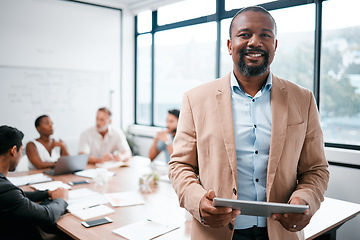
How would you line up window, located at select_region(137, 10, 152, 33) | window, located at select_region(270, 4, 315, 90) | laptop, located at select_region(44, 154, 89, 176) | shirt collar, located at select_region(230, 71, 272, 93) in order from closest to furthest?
shirt collar, located at select_region(230, 71, 272, 93) → laptop, located at select_region(44, 154, 89, 176) → window, located at select_region(270, 4, 315, 90) → window, located at select_region(137, 10, 152, 33)

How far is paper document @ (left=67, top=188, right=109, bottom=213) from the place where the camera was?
226 cm

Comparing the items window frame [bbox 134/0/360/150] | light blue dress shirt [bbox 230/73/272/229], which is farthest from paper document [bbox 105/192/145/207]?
window frame [bbox 134/0/360/150]

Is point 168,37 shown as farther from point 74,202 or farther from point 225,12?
point 74,202

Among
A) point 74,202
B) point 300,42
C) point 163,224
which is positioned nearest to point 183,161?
point 163,224

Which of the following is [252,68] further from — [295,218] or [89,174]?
[89,174]

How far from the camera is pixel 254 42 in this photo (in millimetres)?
1230

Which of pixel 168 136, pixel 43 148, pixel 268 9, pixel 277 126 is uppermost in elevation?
pixel 268 9

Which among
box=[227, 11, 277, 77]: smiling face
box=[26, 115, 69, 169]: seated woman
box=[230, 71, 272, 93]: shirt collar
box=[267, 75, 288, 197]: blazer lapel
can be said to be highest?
box=[227, 11, 277, 77]: smiling face

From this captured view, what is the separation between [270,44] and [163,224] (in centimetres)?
124

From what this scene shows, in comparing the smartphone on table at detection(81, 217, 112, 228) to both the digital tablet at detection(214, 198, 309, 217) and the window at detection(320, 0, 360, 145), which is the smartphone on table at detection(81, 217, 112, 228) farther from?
the window at detection(320, 0, 360, 145)

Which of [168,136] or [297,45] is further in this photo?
[297,45]

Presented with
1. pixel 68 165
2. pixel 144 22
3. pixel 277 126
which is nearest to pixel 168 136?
pixel 68 165

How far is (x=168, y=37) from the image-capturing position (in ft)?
18.5

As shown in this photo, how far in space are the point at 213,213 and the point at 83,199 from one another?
5.22 ft
